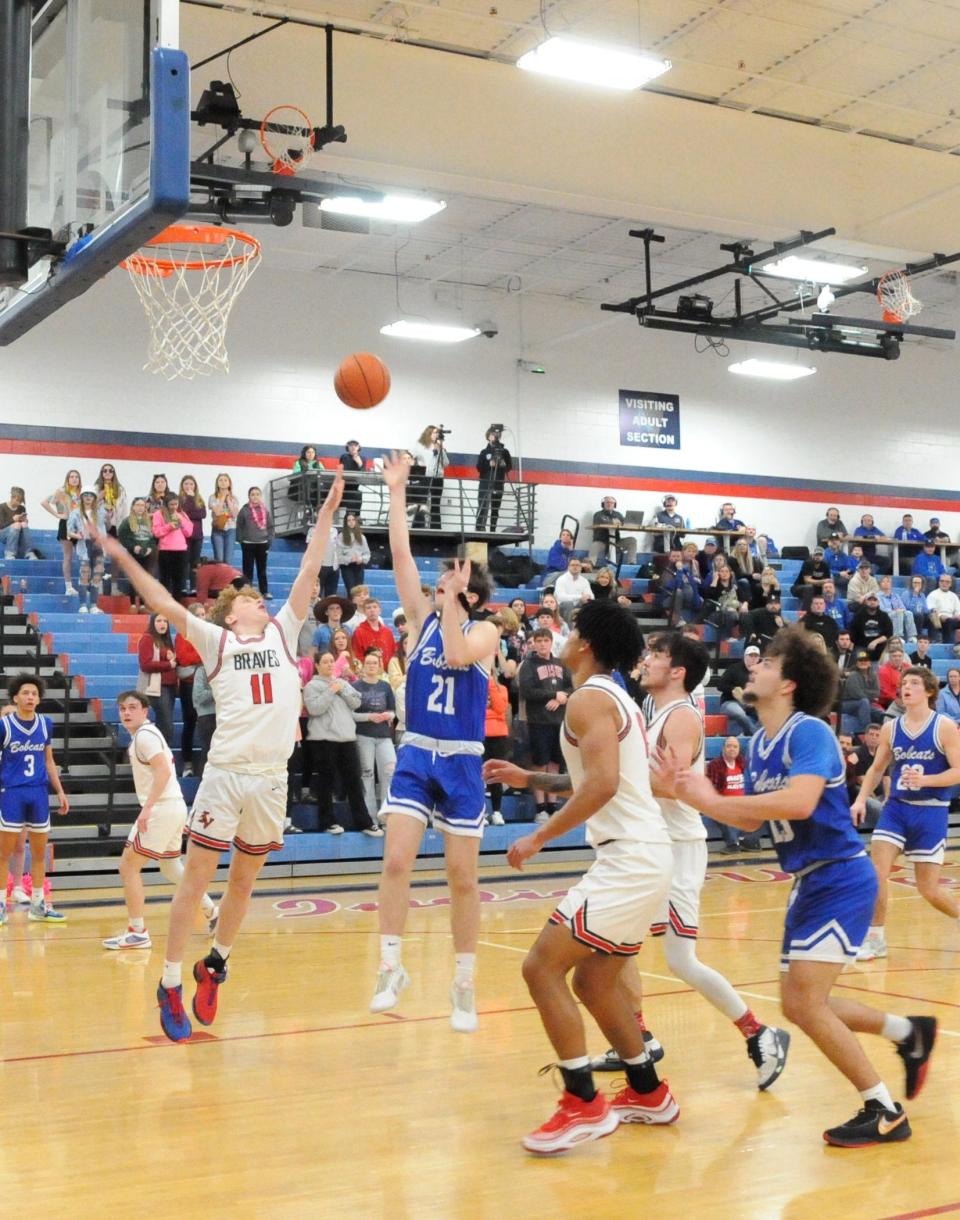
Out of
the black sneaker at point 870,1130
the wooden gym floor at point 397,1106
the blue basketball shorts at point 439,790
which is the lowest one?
the wooden gym floor at point 397,1106

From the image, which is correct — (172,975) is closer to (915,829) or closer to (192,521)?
(915,829)

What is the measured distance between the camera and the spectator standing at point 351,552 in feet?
61.6

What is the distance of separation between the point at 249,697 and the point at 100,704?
31.1 feet

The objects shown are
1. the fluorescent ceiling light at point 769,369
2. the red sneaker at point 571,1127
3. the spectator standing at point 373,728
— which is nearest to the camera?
the red sneaker at point 571,1127

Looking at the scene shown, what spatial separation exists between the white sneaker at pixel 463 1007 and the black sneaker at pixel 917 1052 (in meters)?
1.82

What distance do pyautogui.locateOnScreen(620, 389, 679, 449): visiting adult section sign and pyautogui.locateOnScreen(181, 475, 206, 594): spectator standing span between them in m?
9.71

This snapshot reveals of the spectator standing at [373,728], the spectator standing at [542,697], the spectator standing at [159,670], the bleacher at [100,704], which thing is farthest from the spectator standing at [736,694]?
the spectator standing at [159,670]

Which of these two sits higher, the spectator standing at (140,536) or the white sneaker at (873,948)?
the spectator standing at (140,536)

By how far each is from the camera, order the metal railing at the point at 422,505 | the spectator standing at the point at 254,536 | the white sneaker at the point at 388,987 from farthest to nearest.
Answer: the metal railing at the point at 422,505
the spectator standing at the point at 254,536
the white sneaker at the point at 388,987

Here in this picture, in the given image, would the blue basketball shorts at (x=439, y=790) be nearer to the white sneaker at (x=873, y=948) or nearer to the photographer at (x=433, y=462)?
the white sneaker at (x=873, y=948)

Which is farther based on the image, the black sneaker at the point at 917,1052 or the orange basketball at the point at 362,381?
the orange basketball at the point at 362,381

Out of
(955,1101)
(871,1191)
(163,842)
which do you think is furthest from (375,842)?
(871,1191)

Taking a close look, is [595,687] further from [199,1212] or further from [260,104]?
[260,104]

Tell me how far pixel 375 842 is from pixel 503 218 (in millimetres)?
10389
